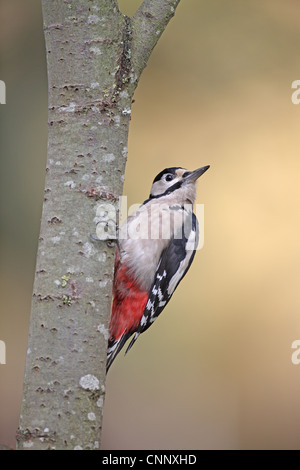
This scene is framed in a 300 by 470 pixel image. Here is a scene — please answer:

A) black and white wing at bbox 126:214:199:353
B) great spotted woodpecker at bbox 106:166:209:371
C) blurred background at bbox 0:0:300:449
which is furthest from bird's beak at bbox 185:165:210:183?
blurred background at bbox 0:0:300:449

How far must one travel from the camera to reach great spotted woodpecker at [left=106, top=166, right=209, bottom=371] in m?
1.90

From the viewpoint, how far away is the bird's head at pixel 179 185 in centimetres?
202

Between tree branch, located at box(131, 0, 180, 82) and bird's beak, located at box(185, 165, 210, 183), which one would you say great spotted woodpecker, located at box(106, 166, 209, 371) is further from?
tree branch, located at box(131, 0, 180, 82)

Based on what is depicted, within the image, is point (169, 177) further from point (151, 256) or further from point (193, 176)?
point (151, 256)

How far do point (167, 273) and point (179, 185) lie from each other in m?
0.32

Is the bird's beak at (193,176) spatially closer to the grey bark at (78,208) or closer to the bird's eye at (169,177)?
the bird's eye at (169,177)

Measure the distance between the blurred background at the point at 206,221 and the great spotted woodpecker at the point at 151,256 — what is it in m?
1.31

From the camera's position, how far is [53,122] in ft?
3.90

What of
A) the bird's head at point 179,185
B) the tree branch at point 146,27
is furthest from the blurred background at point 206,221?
the tree branch at point 146,27

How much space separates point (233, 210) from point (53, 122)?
2533 millimetres

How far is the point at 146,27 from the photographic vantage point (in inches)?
49.9

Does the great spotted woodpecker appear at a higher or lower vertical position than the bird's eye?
lower

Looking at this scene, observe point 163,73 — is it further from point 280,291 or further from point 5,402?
point 5,402
